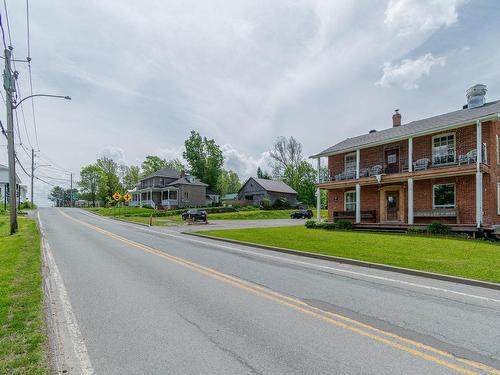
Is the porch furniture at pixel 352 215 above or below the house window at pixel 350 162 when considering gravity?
below

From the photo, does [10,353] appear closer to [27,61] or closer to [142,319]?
[142,319]

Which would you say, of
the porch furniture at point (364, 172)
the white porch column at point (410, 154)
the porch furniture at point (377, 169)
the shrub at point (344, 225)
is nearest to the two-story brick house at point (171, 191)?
the porch furniture at point (364, 172)

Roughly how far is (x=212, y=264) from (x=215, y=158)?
65.1 metres

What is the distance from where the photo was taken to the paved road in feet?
12.1

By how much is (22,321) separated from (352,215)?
24079 millimetres

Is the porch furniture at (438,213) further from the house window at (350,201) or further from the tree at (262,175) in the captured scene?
the tree at (262,175)

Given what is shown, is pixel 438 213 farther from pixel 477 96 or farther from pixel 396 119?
pixel 396 119

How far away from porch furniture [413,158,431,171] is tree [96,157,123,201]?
75159mm

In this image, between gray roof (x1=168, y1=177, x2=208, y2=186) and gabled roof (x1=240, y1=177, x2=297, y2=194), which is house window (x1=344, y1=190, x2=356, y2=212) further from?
gray roof (x1=168, y1=177, x2=208, y2=186)

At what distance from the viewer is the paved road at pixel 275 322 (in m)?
3.69

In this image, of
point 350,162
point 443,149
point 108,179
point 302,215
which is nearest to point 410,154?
point 443,149

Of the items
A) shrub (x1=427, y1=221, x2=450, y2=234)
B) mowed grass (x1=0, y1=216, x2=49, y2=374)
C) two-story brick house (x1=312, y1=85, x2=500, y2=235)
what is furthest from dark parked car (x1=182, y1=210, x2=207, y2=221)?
mowed grass (x1=0, y1=216, x2=49, y2=374)

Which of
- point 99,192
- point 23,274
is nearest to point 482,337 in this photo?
point 23,274

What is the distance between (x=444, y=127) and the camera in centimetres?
1956
